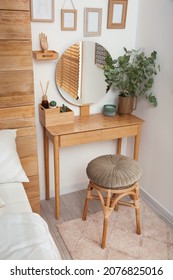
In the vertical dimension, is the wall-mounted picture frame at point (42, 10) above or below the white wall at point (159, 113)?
above

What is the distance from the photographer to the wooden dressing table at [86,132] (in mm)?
2191

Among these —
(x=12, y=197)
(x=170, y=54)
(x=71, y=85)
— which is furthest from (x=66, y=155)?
(x=170, y=54)

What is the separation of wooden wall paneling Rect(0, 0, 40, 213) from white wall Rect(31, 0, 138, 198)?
31 cm

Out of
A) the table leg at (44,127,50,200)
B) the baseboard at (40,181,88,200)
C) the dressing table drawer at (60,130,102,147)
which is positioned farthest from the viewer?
the baseboard at (40,181,88,200)

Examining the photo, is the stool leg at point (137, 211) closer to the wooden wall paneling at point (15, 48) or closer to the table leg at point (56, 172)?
the table leg at point (56, 172)

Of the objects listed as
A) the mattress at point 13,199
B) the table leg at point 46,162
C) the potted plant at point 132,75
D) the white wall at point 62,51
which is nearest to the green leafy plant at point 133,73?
the potted plant at point 132,75

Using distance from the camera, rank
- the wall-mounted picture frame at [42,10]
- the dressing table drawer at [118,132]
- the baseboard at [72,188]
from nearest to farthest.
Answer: the wall-mounted picture frame at [42,10]
the dressing table drawer at [118,132]
the baseboard at [72,188]

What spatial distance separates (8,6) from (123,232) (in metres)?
1.82

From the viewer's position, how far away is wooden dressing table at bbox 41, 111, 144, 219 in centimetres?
219

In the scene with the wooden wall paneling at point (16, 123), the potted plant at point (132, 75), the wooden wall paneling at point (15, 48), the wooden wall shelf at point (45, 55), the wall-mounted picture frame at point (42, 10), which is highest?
the wall-mounted picture frame at point (42, 10)

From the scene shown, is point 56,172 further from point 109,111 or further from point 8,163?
point 109,111

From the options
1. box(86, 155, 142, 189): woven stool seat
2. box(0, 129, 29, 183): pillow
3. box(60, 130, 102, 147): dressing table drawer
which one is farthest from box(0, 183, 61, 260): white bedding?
box(60, 130, 102, 147): dressing table drawer

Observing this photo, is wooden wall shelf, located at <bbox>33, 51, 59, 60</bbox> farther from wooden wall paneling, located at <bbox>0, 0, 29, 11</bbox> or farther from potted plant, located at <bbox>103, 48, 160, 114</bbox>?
potted plant, located at <bbox>103, 48, 160, 114</bbox>

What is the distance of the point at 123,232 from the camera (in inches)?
89.0
